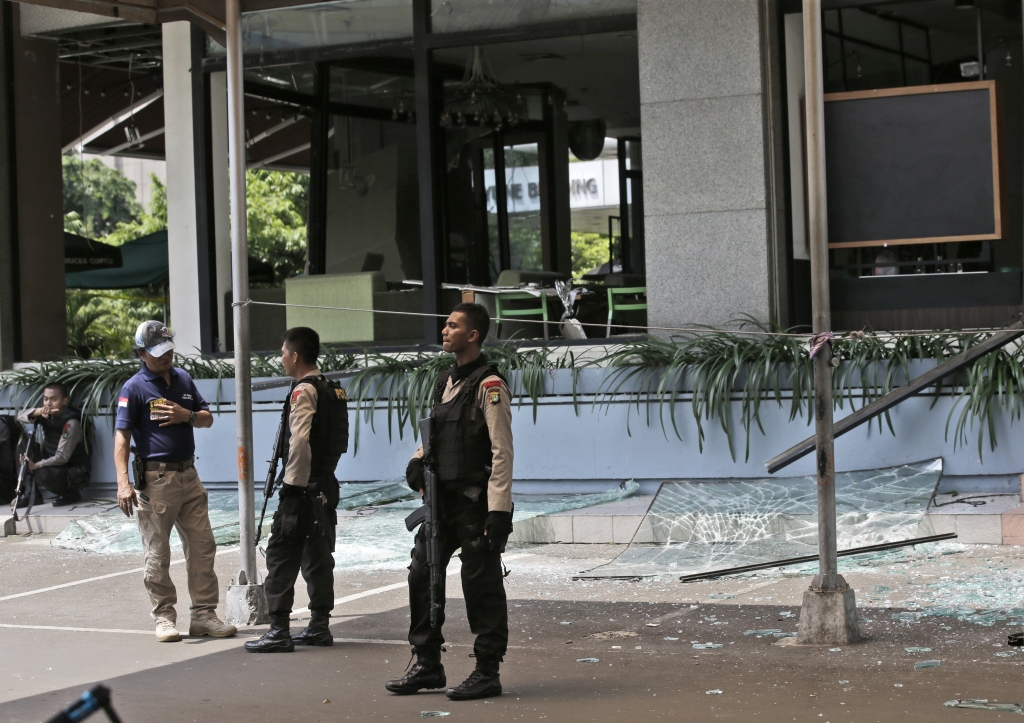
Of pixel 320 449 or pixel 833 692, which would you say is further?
pixel 320 449

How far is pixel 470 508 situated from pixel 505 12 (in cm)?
762

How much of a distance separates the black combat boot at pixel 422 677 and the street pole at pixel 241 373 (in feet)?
6.45

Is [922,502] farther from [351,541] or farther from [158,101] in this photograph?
[158,101]

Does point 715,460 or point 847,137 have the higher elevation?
point 847,137

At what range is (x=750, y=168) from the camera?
1082cm

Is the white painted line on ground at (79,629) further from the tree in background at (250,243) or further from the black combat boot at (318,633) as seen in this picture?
the tree in background at (250,243)

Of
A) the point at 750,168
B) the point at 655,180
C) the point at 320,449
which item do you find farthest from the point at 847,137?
the point at 320,449

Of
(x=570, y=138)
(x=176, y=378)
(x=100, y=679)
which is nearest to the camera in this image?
(x=100, y=679)

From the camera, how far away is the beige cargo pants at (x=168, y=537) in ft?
23.3

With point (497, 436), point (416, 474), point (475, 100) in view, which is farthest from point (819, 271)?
point (475, 100)

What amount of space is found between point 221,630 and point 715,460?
4.52 m

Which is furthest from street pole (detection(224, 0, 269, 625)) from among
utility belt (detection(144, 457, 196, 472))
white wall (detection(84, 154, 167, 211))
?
white wall (detection(84, 154, 167, 211))

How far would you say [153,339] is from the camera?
721 centimetres

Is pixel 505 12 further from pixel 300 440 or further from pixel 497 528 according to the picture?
pixel 497 528
